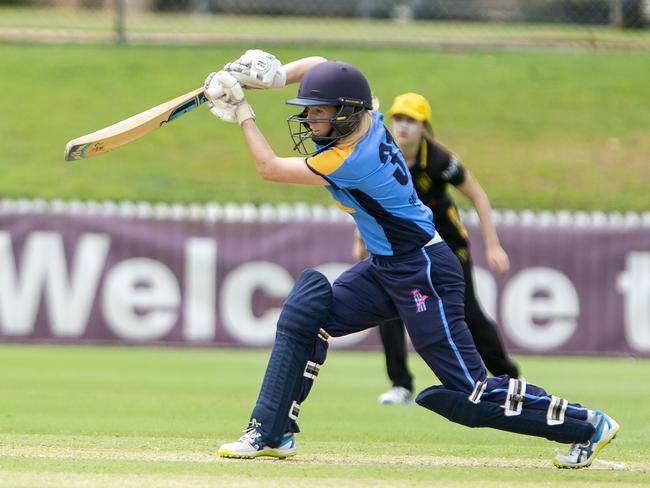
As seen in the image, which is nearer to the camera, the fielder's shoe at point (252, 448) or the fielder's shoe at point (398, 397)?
the fielder's shoe at point (252, 448)

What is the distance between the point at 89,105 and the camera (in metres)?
18.3

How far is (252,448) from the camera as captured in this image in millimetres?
6254

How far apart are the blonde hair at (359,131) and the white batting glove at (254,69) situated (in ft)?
1.65

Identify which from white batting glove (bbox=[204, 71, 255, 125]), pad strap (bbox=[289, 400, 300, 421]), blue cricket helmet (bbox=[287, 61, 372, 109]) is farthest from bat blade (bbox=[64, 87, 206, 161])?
pad strap (bbox=[289, 400, 300, 421])

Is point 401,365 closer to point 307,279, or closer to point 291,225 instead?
point 307,279

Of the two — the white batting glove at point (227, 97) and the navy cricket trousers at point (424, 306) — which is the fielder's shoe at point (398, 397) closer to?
the navy cricket trousers at point (424, 306)

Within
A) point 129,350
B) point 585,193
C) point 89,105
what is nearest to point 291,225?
point 129,350

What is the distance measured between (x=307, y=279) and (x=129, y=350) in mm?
7259

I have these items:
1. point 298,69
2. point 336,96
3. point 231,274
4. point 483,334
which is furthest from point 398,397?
point 231,274

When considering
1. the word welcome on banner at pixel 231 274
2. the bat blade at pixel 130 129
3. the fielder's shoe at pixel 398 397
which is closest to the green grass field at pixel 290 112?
the word welcome on banner at pixel 231 274

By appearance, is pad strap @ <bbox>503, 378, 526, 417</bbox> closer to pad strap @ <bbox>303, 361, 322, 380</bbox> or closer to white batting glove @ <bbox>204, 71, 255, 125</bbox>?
pad strap @ <bbox>303, 361, 322, 380</bbox>

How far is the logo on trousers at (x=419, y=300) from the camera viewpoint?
6.12 meters

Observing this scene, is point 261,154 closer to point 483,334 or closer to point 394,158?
point 394,158

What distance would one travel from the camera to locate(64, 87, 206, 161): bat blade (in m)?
6.49
